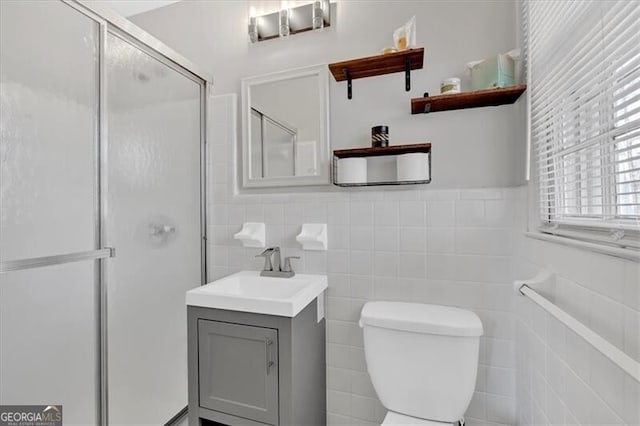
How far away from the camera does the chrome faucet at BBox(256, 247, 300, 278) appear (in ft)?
5.13

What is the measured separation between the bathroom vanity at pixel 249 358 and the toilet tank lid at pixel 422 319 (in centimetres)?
29

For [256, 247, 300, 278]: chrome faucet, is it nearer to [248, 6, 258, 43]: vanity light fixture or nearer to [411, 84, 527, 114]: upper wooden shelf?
[411, 84, 527, 114]: upper wooden shelf

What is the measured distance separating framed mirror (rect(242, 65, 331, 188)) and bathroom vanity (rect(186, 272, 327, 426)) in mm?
659

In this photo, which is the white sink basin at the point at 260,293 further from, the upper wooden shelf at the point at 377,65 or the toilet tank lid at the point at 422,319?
the upper wooden shelf at the point at 377,65

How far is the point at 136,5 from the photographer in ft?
6.23

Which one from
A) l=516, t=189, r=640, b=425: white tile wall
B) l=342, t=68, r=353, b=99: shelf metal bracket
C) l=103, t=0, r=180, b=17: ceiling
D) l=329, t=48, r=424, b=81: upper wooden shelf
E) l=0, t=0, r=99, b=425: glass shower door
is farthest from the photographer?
l=103, t=0, r=180, b=17: ceiling

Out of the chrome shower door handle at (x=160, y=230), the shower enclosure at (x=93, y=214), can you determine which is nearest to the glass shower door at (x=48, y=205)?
the shower enclosure at (x=93, y=214)

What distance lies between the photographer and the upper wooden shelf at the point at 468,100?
1194mm

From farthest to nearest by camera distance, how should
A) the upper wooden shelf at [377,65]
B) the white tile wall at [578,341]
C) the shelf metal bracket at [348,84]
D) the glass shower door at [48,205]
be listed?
the shelf metal bracket at [348,84] → the upper wooden shelf at [377,65] → the glass shower door at [48,205] → the white tile wall at [578,341]

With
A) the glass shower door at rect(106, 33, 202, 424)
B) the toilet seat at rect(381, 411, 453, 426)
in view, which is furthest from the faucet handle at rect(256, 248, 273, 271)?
the toilet seat at rect(381, 411, 453, 426)

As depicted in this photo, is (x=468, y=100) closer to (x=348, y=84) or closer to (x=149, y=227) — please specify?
(x=348, y=84)

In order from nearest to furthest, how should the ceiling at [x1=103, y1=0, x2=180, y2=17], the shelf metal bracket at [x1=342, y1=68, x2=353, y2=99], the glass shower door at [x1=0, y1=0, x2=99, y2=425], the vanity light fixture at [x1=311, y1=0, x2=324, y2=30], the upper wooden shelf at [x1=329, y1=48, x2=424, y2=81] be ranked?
the glass shower door at [x1=0, y1=0, x2=99, y2=425] → the upper wooden shelf at [x1=329, y1=48, x2=424, y2=81] → the shelf metal bracket at [x1=342, y1=68, x2=353, y2=99] → the vanity light fixture at [x1=311, y1=0, x2=324, y2=30] → the ceiling at [x1=103, y1=0, x2=180, y2=17]

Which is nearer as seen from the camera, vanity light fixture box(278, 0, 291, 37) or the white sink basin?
the white sink basin

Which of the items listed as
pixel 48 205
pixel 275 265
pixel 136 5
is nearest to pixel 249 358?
pixel 275 265
